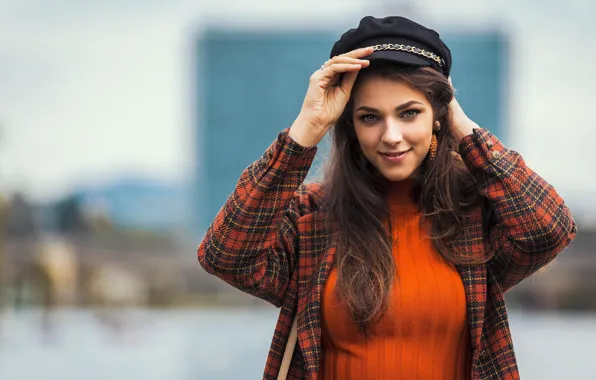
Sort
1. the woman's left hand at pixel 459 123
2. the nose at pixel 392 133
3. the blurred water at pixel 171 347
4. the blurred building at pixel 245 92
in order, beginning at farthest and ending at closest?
the blurred building at pixel 245 92
the blurred water at pixel 171 347
the woman's left hand at pixel 459 123
the nose at pixel 392 133

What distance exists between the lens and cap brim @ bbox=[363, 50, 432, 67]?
1.90 meters

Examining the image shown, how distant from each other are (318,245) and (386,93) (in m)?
0.37

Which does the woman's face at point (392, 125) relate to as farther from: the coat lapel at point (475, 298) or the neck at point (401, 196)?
the coat lapel at point (475, 298)

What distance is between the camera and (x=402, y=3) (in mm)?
54469

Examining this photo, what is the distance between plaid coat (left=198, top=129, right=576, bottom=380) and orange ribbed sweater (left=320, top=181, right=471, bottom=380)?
3 centimetres

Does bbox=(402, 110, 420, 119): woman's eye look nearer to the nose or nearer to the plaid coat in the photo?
the nose

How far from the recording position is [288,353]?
198 centimetres

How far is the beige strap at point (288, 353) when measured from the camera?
197 centimetres

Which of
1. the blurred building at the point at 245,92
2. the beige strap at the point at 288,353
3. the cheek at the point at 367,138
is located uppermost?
the cheek at the point at 367,138

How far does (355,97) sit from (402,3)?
177 ft

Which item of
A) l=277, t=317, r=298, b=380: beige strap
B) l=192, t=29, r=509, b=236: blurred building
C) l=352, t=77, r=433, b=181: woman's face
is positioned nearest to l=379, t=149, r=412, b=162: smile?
l=352, t=77, r=433, b=181: woman's face

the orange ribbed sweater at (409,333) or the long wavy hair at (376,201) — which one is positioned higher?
the long wavy hair at (376,201)

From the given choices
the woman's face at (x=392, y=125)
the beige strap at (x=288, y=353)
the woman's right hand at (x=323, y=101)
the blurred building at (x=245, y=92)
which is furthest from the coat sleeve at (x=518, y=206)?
the blurred building at (x=245, y=92)

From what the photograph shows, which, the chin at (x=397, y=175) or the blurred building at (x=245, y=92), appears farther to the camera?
the blurred building at (x=245, y=92)
